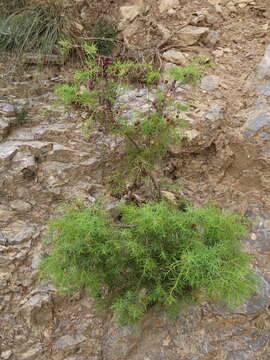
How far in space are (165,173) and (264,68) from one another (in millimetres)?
1517

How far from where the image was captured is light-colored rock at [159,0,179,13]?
4.11 metres

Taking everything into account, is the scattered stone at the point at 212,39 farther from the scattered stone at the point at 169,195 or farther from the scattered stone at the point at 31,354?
the scattered stone at the point at 31,354

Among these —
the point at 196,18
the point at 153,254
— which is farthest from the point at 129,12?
the point at 153,254

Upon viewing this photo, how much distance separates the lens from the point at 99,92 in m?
2.59

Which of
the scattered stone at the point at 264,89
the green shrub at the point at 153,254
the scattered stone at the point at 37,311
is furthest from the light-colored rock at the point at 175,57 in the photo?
the scattered stone at the point at 37,311

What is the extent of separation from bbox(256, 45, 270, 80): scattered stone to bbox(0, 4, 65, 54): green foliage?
2.30 metres

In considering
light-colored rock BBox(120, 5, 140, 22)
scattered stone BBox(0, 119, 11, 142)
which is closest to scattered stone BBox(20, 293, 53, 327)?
scattered stone BBox(0, 119, 11, 142)

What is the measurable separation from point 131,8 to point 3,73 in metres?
1.75

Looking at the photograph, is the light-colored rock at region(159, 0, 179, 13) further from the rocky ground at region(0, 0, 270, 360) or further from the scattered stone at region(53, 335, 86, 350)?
the scattered stone at region(53, 335, 86, 350)

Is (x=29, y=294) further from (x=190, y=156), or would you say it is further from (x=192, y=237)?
(x=190, y=156)

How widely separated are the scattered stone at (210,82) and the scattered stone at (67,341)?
8.61 ft

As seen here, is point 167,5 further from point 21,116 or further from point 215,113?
point 21,116

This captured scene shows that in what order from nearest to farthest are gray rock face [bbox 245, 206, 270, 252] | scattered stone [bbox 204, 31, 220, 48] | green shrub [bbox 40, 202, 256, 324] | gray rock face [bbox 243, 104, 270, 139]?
green shrub [bbox 40, 202, 256, 324]
gray rock face [bbox 245, 206, 270, 252]
gray rock face [bbox 243, 104, 270, 139]
scattered stone [bbox 204, 31, 220, 48]

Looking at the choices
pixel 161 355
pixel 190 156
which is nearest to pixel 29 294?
pixel 161 355
